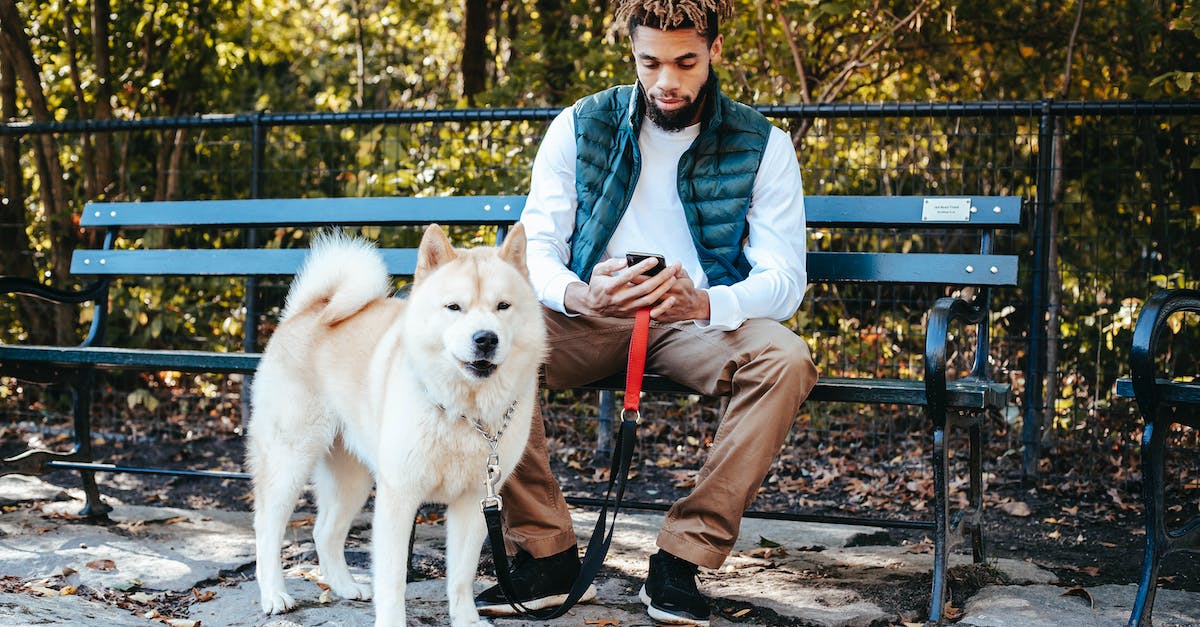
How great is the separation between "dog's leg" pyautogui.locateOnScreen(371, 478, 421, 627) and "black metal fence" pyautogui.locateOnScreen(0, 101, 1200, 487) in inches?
83.1

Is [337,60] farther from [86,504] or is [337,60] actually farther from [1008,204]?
[1008,204]

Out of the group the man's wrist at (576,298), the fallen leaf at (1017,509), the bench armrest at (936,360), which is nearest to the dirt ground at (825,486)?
the fallen leaf at (1017,509)

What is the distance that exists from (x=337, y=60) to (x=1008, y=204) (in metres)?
6.94

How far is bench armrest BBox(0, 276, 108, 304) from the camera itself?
11.7 feet

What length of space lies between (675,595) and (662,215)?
1.09 m

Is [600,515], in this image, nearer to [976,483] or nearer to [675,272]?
[675,272]

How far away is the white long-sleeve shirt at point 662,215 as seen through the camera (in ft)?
9.81

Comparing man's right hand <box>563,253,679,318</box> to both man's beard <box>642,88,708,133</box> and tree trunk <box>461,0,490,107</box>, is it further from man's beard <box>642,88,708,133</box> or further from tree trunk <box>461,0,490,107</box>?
tree trunk <box>461,0,490,107</box>

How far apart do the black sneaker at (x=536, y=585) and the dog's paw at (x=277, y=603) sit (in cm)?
48

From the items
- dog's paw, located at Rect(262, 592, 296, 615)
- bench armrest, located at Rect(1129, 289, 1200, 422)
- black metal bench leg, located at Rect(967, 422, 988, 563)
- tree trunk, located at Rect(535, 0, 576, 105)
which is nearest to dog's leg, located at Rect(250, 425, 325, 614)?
dog's paw, located at Rect(262, 592, 296, 615)

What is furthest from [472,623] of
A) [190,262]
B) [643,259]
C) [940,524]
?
[190,262]

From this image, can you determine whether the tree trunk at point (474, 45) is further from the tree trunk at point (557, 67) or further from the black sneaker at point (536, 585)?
the black sneaker at point (536, 585)

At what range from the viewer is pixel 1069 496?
4.23 meters

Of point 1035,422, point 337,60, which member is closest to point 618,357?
point 1035,422
